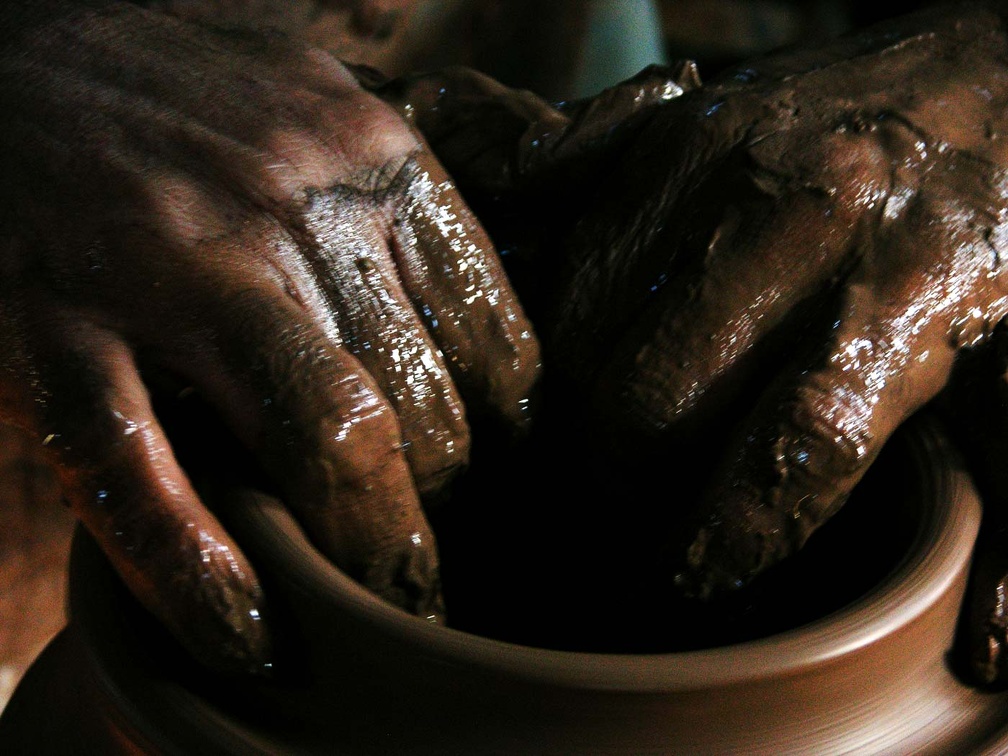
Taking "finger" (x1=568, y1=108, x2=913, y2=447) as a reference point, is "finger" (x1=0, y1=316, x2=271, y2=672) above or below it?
below

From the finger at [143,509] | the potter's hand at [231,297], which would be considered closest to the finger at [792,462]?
the potter's hand at [231,297]

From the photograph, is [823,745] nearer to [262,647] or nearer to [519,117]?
[262,647]

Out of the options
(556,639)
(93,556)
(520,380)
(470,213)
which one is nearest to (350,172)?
(470,213)

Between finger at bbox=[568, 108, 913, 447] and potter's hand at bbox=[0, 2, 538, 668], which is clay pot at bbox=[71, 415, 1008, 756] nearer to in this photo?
potter's hand at bbox=[0, 2, 538, 668]

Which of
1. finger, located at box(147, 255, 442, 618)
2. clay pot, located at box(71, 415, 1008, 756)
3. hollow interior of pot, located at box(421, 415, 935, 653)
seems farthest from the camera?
hollow interior of pot, located at box(421, 415, 935, 653)

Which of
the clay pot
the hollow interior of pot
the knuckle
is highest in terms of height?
the knuckle

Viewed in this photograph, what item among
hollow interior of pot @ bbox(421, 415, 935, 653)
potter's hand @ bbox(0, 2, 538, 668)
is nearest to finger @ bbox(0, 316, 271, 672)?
potter's hand @ bbox(0, 2, 538, 668)
